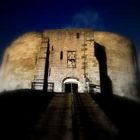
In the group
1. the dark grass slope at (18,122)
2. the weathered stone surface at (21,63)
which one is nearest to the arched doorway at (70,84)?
the weathered stone surface at (21,63)

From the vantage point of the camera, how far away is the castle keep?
2159cm

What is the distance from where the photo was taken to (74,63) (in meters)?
22.6

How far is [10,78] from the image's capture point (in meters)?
25.3

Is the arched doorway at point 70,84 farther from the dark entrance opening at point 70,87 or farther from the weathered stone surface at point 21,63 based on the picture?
the weathered stone surface at point 21,63

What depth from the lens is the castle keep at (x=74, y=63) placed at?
21594mm

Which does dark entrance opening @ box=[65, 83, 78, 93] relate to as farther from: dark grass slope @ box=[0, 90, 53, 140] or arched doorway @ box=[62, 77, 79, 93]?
dark grass slope @ box=[0, 90, 53, 140]

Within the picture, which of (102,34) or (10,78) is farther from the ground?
(102,34)

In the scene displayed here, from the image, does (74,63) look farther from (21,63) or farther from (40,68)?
(21,63)

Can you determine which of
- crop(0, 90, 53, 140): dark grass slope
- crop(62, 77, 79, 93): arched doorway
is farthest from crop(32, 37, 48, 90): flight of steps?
crop(0, 90, 53, 140): dark grass slope

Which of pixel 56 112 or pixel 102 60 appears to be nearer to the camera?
pixel 56 112

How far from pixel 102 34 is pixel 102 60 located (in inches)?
153

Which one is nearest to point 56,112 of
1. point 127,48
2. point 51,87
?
point 51,87

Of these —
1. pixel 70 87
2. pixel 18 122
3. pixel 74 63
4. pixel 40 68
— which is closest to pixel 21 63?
pixel 40 68

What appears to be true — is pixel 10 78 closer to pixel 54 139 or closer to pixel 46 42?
pixel 46 42
